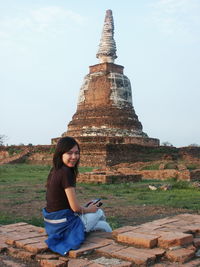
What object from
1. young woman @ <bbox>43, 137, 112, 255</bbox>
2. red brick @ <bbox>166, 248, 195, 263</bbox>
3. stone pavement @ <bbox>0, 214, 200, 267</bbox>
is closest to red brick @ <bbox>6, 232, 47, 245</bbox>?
stone pavement @ <bbox>0, 214, 200, 267</bbox>

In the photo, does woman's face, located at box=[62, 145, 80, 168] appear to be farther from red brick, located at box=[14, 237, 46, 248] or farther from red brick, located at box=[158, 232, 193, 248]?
red brick, located at box=[158, 232, 193, 248]

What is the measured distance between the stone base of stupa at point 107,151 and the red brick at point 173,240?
17.2 metres

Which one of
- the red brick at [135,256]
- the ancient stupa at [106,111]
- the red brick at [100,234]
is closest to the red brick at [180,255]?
the red brick at [135,256]

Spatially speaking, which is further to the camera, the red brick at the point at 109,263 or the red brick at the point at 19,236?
the red brick at the point at 19,236

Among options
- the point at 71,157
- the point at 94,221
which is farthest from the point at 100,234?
the point at 71,157

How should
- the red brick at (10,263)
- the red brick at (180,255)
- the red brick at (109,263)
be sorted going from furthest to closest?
1. the red brick at (10,263)
2. the red brick at (180,255)
3. the red brick at (109,263)

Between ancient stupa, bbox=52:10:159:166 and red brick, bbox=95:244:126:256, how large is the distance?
17807 millimetres

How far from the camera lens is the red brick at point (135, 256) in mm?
3236

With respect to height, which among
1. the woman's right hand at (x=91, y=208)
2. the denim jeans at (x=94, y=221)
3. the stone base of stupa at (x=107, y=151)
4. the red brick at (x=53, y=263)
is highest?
the stone base of stupa at (x=107, y=151)

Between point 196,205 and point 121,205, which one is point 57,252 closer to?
point 121,205

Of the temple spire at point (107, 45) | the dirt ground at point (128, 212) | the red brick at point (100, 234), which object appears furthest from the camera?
the temple spire at point (107, 45)

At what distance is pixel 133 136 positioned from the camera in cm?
2398

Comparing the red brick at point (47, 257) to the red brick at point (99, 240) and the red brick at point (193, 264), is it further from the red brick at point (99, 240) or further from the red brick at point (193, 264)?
the red brick at point (193, 264)

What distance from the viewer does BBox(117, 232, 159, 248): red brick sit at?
353 centimetres
